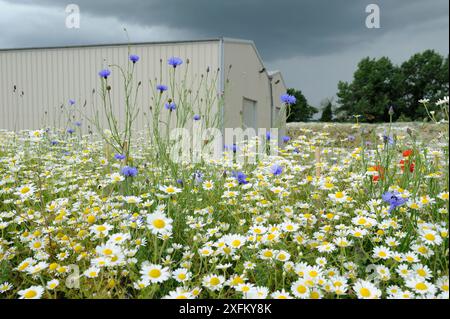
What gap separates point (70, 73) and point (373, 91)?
22586 millimetres

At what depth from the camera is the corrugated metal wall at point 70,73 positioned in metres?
8.48

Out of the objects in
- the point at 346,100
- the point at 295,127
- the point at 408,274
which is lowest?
the point at 408,274

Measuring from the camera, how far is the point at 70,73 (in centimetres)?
958

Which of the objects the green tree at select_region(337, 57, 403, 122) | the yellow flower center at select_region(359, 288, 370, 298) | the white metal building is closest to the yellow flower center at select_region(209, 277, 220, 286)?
the yellow flower center at select_region(359, 288, 370, 298)

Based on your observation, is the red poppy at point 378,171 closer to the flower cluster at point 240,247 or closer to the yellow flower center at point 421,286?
the flower cluster at point 240,247

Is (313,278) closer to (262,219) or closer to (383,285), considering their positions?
(383,285)

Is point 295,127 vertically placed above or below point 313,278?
above

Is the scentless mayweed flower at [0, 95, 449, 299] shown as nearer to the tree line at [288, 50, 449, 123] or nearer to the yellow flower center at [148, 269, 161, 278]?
the yellow flower center at [148, 269, 161, 278]

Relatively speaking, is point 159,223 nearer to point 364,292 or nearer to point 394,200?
point 364,292

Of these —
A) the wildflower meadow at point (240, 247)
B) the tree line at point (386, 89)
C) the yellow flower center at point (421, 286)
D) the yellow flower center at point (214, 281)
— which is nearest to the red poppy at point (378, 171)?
the wildflower meadow at point (240, 247)
